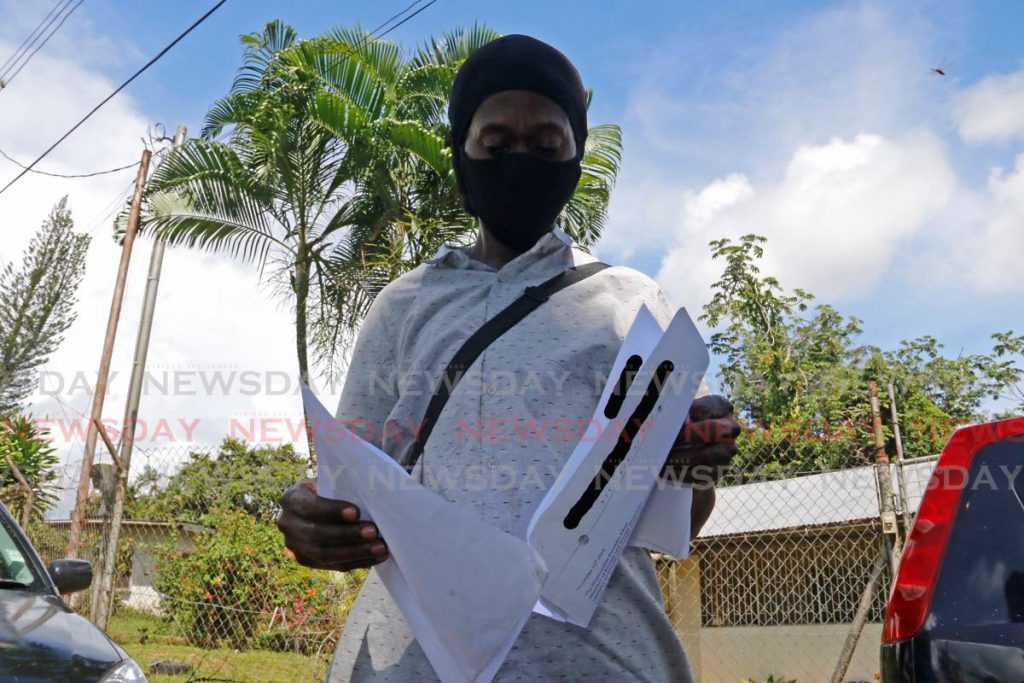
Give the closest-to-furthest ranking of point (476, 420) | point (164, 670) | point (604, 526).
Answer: point (604, 526), point (476, 420), point (164, 670)

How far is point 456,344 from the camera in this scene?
128 centimetres

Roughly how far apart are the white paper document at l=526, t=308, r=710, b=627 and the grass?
14.4 ft

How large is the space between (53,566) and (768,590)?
8.44 metres

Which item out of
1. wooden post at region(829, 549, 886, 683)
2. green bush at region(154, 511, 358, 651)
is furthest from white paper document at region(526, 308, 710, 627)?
green bush at region(154, 511, 358, 651)

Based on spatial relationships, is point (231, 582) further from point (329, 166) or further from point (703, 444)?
point (703, 444)

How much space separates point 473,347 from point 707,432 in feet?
1.07

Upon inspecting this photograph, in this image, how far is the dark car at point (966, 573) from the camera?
2.01 metres

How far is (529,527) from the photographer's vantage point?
3.23ft

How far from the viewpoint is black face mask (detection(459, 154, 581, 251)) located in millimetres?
1403

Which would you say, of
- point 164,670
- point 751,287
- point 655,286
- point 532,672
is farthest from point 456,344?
point 751,287

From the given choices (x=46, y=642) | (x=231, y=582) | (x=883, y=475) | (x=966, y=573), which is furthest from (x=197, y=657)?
(x=966, y=573)

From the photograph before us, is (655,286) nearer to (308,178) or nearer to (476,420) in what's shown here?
→ (476,420)

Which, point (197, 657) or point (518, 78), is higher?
point (518, 78)

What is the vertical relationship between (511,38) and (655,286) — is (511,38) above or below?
above
